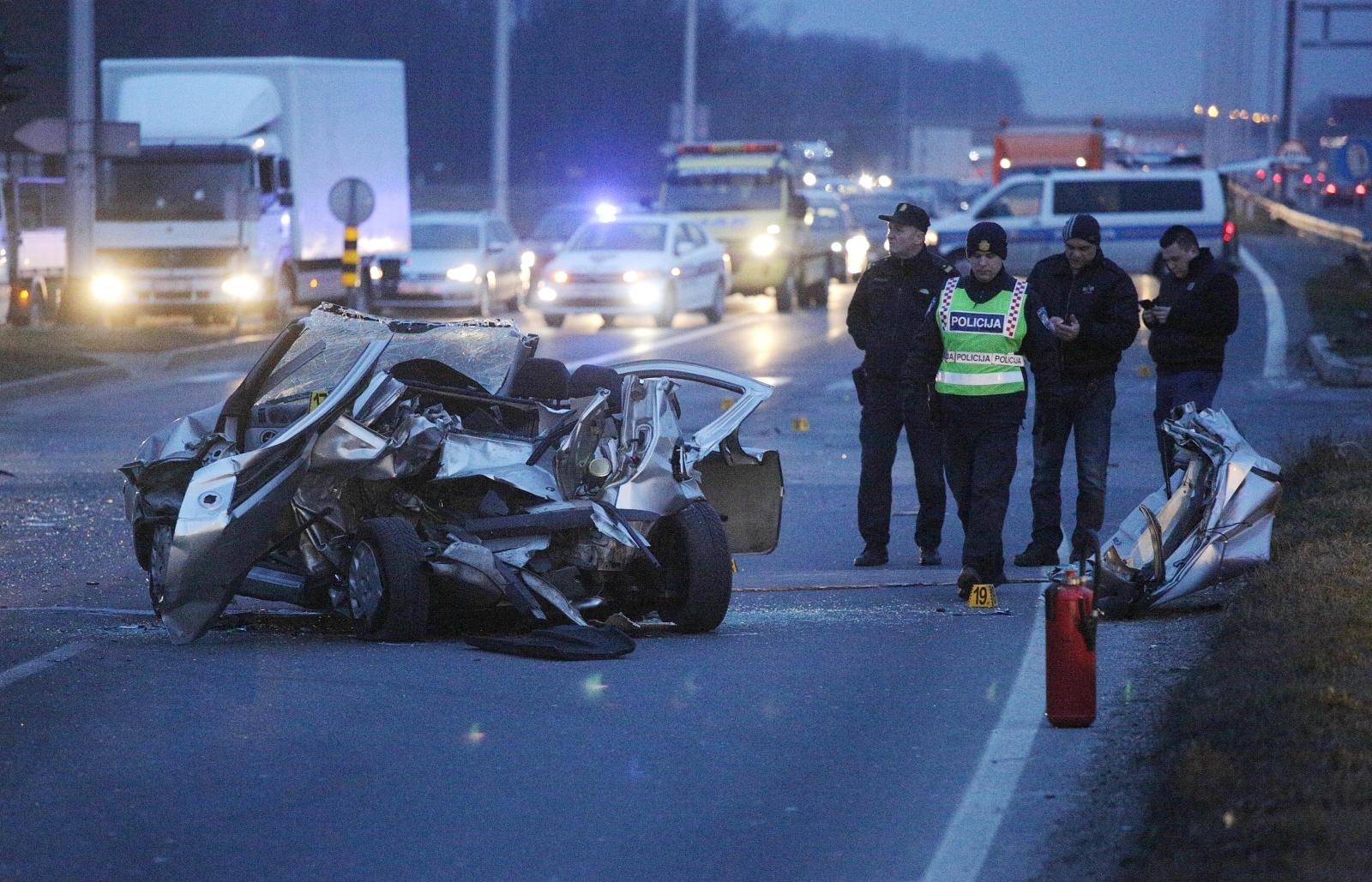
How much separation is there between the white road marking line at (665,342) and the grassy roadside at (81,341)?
513 cm

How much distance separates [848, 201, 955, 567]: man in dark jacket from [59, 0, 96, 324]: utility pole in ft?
54.0

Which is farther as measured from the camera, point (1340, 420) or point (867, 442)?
point (1340, 420)

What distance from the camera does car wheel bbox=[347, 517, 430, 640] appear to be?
26.2ft

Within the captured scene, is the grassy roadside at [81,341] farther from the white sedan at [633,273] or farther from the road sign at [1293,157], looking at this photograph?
the road sign at [1293,157]

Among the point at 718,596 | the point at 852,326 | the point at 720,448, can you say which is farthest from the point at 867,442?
the point at 718,596

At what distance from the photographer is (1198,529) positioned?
8891 mm

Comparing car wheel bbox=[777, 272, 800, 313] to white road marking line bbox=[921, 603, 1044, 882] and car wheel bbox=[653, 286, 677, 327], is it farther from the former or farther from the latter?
white road marking line bbox=[921, 603, 1044, 882]

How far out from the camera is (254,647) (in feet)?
26.8

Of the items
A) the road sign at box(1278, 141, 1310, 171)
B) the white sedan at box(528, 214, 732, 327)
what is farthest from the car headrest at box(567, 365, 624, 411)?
the road sign at box(1278, 141, 1310, 171)

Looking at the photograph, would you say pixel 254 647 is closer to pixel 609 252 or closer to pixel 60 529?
pixel 60 529

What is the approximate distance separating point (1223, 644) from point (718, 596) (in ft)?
6.55

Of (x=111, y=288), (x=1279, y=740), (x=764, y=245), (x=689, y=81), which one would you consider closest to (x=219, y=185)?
(x=111, y=288)

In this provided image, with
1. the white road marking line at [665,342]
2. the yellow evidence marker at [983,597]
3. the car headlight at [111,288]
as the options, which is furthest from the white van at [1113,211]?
the yellow evidence marker at [983,597]

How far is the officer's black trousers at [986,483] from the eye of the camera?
943 centimetres
